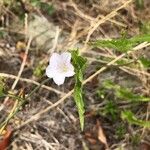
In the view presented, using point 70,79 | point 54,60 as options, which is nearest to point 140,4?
point 70,79

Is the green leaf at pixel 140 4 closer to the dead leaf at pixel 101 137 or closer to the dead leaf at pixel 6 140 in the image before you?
the dead leaf at pixel 101 137

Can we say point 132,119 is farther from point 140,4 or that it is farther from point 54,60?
point 140,4

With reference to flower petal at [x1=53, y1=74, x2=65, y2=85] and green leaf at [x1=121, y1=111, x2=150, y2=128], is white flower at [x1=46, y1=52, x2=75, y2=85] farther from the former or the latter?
green leaf at [x1=121, y1=111, x2=150, y2=128]

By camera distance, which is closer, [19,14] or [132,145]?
[132,145]

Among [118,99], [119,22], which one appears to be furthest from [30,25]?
[118,99]

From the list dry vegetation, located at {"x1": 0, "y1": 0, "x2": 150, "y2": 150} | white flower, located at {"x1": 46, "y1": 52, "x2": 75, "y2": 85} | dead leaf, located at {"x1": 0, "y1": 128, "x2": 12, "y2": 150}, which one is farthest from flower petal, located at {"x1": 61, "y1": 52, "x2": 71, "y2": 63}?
dead leaf, located at {"x1": 0, "y1": 128, "x2": 12, "y2": 150}

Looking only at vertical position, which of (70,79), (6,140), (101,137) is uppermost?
(70,79)

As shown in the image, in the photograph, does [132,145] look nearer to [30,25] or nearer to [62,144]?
[62,144]
